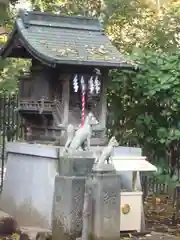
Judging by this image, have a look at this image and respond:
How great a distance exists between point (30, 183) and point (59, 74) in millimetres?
1906

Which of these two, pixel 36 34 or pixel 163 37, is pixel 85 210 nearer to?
pixel 36 34

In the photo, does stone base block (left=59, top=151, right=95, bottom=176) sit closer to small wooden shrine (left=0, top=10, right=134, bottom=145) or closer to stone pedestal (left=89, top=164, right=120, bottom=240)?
stone pedestal (left=89, top=164, right=120, bottom=240)

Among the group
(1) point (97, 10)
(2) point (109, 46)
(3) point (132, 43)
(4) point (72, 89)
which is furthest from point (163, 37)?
(4) point (72, 89)

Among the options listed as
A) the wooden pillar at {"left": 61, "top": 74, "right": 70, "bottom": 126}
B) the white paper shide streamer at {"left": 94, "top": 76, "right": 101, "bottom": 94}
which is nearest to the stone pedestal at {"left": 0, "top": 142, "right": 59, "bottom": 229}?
the wooden pillar at {"left": 61, "top": 74, "right": 70, "bottom": 126}

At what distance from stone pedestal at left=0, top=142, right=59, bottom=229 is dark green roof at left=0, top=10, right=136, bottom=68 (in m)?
1.52

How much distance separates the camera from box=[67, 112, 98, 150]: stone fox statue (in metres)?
7.64

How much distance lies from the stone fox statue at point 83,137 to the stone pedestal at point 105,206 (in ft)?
2.01

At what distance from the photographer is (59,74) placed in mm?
8438

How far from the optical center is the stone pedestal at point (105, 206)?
7152mm

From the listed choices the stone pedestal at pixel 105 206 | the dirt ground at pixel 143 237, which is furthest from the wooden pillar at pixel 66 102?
the dirt ground at pixel 143 237

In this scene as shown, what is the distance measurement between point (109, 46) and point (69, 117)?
1.52 m

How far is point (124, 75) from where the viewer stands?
9836mm

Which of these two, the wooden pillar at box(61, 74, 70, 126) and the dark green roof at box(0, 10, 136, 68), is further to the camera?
the wooden pillar at box(61, 74, 70, 126)

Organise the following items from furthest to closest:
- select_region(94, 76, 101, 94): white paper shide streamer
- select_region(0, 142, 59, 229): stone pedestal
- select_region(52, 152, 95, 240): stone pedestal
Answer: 1. select_region(94, 76, 101, 94): white paper shide streamer
2. select_region(0, 142, 59, 229): stone pedestal
3. select_region(52, 152, 95, 240): stone pedestal
